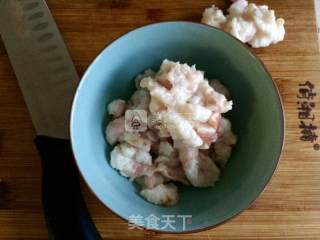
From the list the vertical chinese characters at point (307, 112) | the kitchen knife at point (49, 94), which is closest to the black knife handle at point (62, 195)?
the kitchen knife at point (49, 94)

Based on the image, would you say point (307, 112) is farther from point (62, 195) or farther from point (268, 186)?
point (62, 195)

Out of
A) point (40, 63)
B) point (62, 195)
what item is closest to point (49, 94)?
point (40, 63)

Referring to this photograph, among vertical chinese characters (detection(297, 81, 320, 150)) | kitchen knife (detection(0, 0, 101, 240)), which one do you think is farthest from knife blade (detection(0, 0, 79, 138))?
vertical chinese characters (detection(297, 81, 320, 150))

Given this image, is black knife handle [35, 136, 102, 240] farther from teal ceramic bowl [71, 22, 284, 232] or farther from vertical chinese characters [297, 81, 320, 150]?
vertical chinese characters [297, 81, 320, 150]

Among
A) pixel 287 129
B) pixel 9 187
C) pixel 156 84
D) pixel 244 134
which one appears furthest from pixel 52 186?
pixel 287 129

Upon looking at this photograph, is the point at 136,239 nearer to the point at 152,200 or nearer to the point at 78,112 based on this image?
the point at 152,200

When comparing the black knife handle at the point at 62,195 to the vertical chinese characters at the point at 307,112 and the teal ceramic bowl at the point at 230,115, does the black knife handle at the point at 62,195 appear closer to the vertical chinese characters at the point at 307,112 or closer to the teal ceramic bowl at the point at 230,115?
the teal ceramic bowl at the point at 230,115
